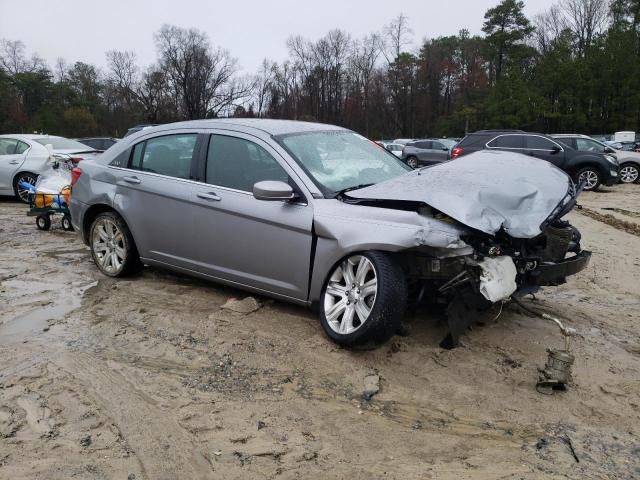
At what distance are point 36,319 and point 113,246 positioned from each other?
3.84 feet

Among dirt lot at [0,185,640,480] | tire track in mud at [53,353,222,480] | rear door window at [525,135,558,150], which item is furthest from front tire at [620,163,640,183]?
tire track in mud at [53,353,222,480]

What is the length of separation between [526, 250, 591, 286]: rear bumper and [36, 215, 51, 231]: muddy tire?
7.63 m

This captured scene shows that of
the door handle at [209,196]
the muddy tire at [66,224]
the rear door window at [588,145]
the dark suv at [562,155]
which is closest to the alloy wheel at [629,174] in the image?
the rear door window at [588,145]

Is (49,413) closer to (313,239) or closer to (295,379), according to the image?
(295,379)

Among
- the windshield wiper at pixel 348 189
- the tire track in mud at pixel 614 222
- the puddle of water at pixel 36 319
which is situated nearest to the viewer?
the windshield wiper at pixel 348 189

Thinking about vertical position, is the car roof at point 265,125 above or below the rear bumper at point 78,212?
above

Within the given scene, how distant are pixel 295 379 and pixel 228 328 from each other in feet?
3.22

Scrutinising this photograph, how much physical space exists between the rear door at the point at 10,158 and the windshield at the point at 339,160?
973 cm

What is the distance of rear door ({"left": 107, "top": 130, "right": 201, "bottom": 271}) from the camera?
16.3ft

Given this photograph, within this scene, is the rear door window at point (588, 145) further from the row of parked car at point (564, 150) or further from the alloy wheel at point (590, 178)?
the alloy wheel at point (590, 178)

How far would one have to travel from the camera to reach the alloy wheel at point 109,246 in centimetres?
563

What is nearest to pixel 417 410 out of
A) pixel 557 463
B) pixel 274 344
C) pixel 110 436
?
pixel 557 463

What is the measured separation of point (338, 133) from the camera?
207 inches

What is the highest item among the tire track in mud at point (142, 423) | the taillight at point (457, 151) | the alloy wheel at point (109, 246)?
the taillight at point (457, 151)
